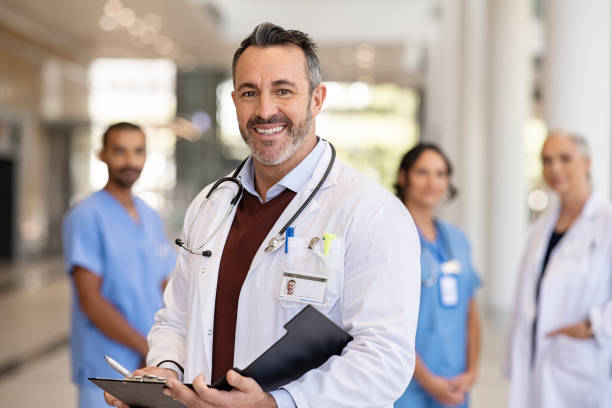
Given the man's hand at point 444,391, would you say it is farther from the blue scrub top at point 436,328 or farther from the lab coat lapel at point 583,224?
the lab coat lapel at point 583,224

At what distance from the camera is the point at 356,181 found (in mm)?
1774

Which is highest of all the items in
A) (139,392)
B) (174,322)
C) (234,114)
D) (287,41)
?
(234,114)

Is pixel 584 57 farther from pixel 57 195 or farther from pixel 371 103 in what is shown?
pixel 371 103

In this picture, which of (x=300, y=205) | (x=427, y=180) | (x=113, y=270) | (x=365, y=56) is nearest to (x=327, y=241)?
(x=300, y=205)

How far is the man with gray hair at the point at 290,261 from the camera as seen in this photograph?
62.2 inches

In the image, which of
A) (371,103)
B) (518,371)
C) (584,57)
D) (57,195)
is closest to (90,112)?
(57,195)

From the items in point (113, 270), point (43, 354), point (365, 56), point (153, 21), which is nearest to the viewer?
point (113, 270)

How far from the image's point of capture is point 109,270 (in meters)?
3.22

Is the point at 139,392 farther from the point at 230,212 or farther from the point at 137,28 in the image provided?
the point at 137,28

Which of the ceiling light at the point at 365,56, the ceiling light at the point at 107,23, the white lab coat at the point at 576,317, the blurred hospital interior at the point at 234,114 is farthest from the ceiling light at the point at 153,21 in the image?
the white lab coat at the point at 576,317

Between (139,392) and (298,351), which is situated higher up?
(298,351)

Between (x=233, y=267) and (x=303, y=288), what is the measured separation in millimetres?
242

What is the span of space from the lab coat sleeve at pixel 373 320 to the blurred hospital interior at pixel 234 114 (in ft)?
11.4

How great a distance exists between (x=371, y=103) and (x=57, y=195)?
901 cm
